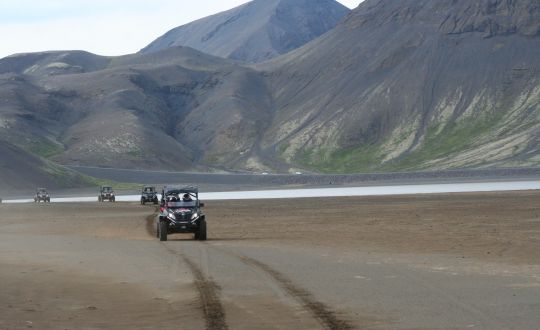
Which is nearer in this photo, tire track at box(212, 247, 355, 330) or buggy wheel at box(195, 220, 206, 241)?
tire track at box(212, 247, 355, 330)

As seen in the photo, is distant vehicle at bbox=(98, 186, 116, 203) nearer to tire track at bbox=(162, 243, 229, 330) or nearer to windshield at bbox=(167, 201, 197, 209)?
windshield at bbox=(167, 201, 197, 209)

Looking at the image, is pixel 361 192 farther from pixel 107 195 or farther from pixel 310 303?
pixel 310 303

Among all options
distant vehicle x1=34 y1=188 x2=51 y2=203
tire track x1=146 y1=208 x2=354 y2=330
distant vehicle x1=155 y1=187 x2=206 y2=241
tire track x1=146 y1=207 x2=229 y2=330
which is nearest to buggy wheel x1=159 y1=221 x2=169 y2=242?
distant vehicle x1=155 y1=187 x2=206 y2=241

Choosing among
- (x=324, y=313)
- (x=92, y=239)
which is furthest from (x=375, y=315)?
(x=92, y=239)

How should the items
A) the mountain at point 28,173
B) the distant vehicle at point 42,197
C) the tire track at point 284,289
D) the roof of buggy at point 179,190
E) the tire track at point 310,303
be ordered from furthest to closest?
the mountain at point 28,173 < the distant vehicle at point 42,197 < the roof of buggy at point 179,190 < the tire track at point 284,289 < the tire track at point 310,303

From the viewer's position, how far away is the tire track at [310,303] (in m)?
15.4

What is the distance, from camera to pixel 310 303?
1802 cm

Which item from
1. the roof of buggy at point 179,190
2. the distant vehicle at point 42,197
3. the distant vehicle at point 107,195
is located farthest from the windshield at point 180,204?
the distant vehicle at point 42,197

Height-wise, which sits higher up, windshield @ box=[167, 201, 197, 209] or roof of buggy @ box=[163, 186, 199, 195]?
roof of buggy @ box=[163, 186, 199, 195]

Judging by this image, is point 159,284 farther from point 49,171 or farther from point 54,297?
point 49,171

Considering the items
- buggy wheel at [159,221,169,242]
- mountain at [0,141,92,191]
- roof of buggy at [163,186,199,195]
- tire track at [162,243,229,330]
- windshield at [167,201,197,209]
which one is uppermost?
mountain at [0,141,92,191]

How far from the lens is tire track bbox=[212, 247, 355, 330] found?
15.4 m

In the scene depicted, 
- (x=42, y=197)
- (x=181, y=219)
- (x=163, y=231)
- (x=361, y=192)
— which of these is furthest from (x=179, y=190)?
(x=361, y=192)

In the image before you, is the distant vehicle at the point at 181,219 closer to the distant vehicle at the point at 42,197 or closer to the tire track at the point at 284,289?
the tire track at the point at 284,289
